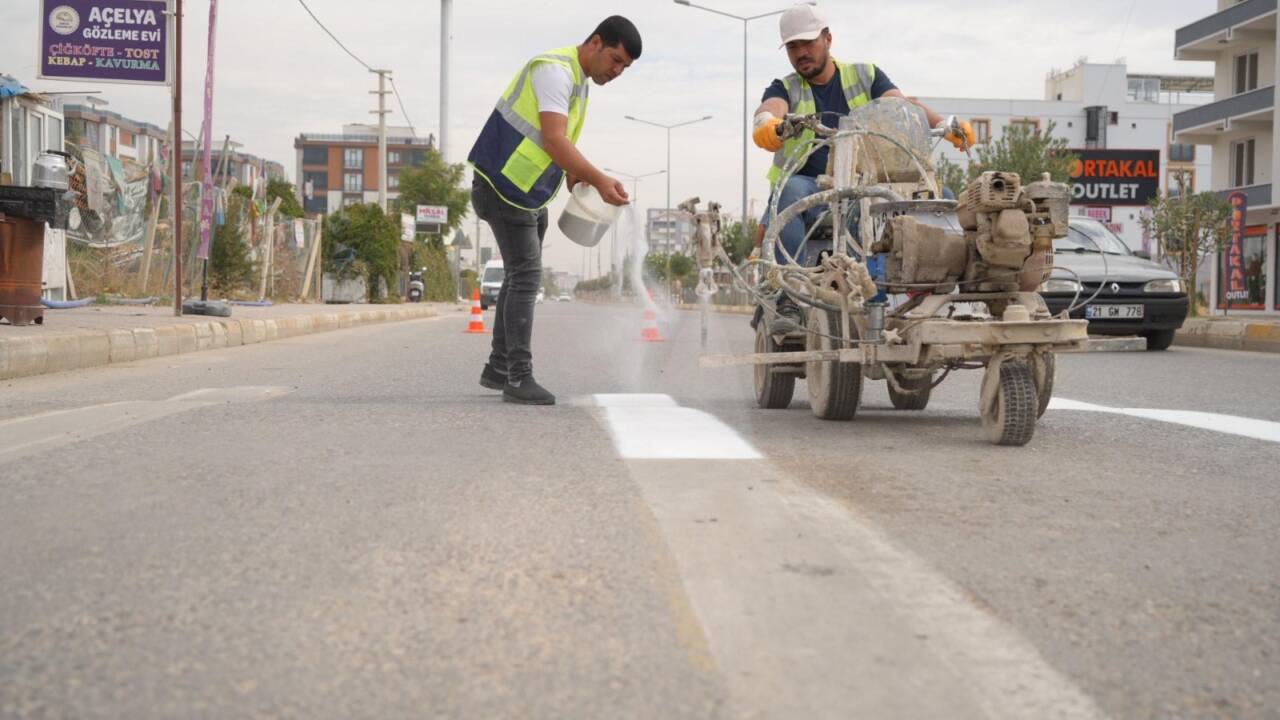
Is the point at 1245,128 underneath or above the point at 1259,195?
above

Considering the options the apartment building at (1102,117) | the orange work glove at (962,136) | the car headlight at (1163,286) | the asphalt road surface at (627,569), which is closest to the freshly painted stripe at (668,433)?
the asphalt road surface at (627,569)

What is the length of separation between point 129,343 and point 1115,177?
27.5 metres

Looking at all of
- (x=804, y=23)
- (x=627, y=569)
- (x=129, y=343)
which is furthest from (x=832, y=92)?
(x=129, y=343)

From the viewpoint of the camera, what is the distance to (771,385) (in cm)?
650

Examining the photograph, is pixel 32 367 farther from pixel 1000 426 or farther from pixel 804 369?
pixel 1000 426

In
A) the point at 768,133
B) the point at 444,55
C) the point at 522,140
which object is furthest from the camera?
the point at 444,55

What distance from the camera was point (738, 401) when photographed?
700cm

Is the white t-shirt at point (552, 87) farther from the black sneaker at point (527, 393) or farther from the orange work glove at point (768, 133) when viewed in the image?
the black sneaker at point (527, 393)

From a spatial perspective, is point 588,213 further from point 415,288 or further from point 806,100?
point 415,288

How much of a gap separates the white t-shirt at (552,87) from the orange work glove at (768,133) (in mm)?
976

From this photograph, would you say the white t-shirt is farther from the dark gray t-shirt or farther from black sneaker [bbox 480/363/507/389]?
black sneaker [bbox 480/363/507/389]

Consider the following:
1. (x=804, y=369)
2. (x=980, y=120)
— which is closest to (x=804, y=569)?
(x=804, y=369)

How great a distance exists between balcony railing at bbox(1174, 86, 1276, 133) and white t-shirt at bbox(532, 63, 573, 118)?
123 ft

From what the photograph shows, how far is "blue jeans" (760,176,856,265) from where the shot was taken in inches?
244
